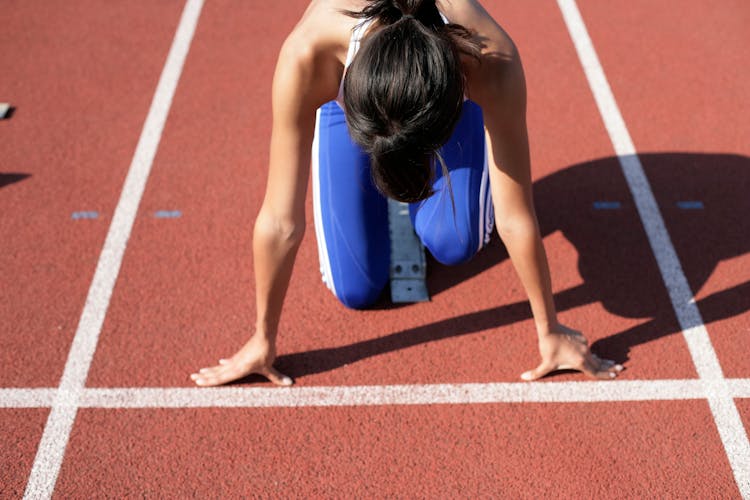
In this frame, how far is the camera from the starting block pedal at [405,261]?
377 centimetres

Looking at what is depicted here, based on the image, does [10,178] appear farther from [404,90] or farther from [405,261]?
[404,90]

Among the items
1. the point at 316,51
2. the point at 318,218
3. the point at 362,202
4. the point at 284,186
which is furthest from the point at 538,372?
the point at 316,51

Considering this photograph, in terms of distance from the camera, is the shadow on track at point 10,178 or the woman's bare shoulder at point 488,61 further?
the shadow on track at point 10,178

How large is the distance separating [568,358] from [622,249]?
972mm

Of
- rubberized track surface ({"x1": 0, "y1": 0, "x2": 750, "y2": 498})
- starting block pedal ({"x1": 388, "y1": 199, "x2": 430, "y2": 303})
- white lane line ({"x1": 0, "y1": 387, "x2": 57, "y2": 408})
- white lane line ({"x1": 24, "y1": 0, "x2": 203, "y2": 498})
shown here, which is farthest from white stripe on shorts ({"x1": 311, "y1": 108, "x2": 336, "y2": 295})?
white lane line ({"x1": 0, "y1": 387, "x2": 57, "y2": 408})

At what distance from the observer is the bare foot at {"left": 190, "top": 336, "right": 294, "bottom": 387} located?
323 centimetres

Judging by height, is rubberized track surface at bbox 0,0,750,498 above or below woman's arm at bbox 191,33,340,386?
below

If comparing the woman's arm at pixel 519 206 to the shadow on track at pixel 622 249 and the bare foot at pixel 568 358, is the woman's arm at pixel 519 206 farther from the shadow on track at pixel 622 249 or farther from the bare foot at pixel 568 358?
the shadow on track at pixel 622 249

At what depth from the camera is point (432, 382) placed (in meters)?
3.39

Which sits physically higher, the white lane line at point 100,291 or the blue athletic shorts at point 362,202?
the blue athletic shorts at point 362,202

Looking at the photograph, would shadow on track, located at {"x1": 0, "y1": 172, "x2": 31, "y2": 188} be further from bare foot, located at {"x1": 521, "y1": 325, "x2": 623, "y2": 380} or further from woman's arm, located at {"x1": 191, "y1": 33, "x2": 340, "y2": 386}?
bare foot, located at {"x1": 521, "y1": 325, "x2": 623, "y2": 380}

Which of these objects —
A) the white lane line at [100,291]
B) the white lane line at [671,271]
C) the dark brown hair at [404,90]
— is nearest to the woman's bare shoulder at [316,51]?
the dark brown hair at [404,90]

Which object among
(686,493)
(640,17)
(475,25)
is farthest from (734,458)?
(640,17)

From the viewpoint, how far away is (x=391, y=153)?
2191 millimetres
